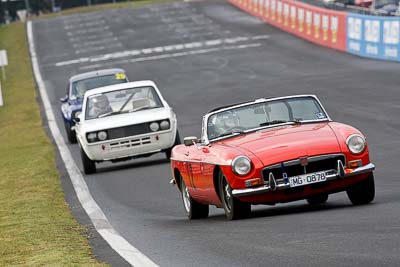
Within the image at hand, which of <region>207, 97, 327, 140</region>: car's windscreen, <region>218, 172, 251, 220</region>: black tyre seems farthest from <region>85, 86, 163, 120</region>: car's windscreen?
<region>218, 172, 251, 220</region>: black tyre

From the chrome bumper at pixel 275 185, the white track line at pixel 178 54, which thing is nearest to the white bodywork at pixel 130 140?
Result: the chrome bumper at pixel 275 185

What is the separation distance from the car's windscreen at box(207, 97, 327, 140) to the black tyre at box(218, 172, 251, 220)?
93 centimetres

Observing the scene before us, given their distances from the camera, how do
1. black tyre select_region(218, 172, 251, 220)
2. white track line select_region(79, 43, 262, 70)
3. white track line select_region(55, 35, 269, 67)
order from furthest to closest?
white track line select_region(55, 35, 269, 67) → white track line select_region(79, 43, 262, 70) → black tyre select_region(218, 172, 251, 220)

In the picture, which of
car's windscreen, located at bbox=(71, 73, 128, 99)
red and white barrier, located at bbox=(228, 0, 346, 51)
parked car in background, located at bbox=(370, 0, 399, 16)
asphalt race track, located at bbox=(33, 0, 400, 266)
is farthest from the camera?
parked car in background, located at bbox=(370, 0, 399, 16)

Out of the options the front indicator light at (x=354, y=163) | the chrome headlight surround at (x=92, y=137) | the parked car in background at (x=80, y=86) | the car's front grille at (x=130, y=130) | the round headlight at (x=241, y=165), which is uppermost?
the round headlight at (x=241, y=165)

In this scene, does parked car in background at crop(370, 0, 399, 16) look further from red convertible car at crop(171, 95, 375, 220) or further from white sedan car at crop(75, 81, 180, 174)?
red convertible car at crop(171, 95, 375, 220)

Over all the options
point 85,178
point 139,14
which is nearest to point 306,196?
point 85,178

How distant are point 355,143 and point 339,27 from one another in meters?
34.9

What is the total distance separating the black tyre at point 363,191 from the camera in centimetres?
1155

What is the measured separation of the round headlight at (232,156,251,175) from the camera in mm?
11266

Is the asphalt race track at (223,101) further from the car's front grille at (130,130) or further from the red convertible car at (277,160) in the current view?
the car's front grille at (130,130)

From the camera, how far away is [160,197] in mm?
16188

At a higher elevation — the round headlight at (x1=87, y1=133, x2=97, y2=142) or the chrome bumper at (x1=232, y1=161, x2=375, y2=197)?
the chrome bumper at (x1=232, y1=161, x2=375, y2=197)

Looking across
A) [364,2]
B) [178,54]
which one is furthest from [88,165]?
[364,2]
